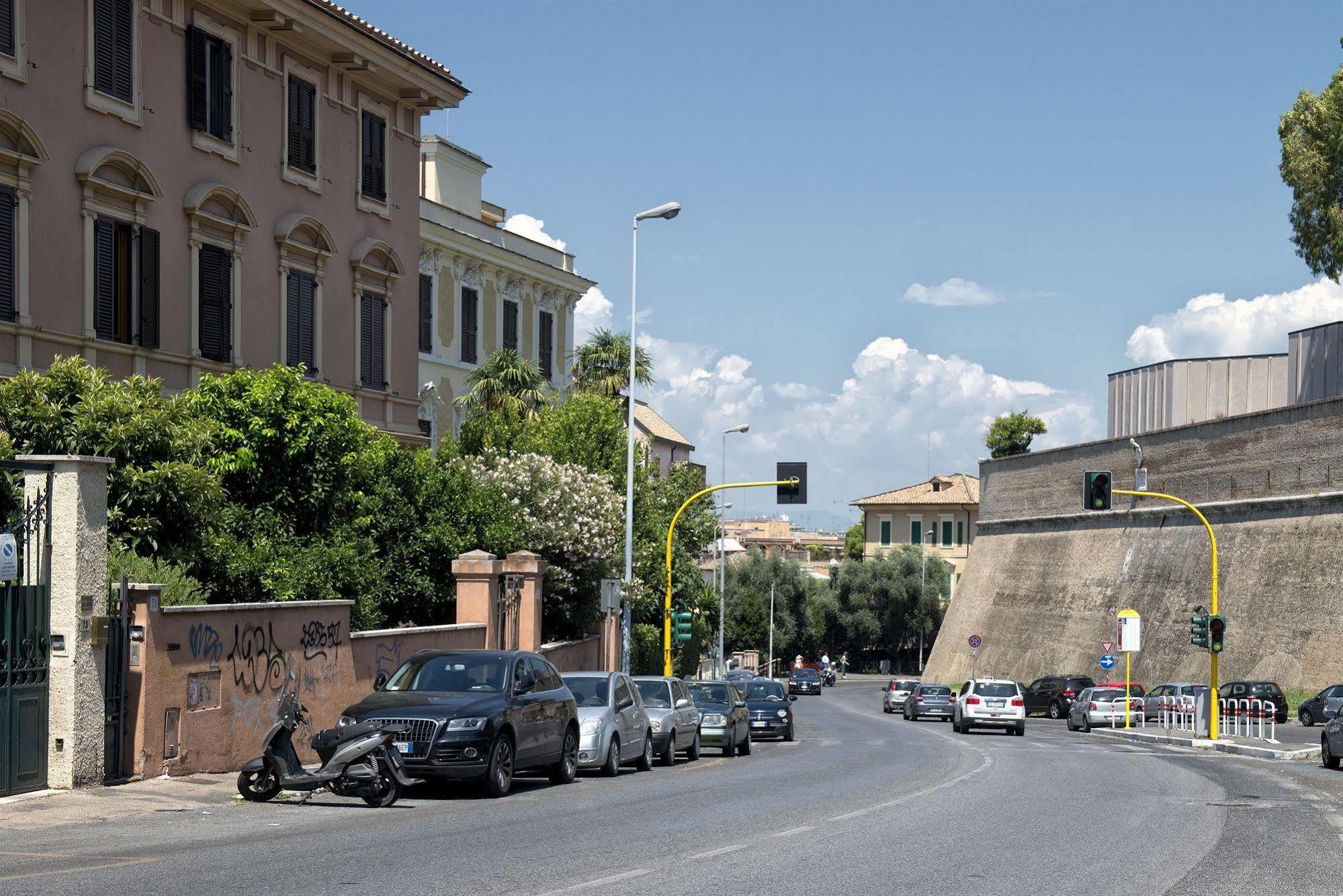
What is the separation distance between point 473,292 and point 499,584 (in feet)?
62.6

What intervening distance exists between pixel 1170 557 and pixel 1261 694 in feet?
47.4

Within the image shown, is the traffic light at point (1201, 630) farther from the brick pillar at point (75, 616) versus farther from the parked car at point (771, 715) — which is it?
the brick pillar at point (75, 616)

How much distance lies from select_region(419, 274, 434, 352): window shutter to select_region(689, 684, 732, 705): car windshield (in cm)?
1648

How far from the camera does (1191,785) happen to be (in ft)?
70.6

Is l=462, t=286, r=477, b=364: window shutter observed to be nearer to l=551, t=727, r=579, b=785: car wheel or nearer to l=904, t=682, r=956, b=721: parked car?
l=904, t=682, r=956, b=721: parked car

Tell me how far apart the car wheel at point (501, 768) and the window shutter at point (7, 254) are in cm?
1073

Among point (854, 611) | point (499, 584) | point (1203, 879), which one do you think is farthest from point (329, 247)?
point (854, 611)

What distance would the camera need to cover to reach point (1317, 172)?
52.5m

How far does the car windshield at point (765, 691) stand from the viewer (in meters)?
38.8

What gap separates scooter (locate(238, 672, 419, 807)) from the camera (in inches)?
602

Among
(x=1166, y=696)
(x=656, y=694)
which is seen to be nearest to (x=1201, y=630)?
(x=1166, y=696)

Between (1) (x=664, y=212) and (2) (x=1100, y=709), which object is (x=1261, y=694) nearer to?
(2) (x=1100, y=709)

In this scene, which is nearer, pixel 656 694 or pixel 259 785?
pixel 259 785

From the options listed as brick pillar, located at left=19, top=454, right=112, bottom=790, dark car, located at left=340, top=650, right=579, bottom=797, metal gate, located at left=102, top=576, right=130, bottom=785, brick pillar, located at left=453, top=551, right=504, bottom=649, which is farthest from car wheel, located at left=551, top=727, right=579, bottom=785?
brick pillar, located at left=453, top=551, right=504, bottom=649
